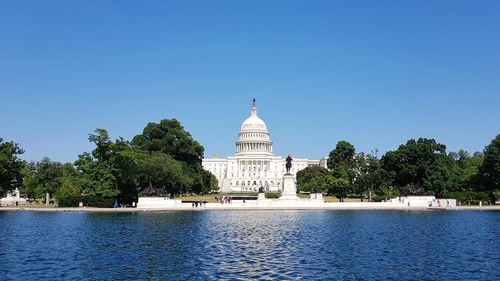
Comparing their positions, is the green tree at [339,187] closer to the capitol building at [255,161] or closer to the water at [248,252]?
the water at [248,252]

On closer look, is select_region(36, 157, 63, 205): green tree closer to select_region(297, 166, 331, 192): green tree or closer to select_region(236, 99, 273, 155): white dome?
select_region(297, 166, 331, 192): green tree

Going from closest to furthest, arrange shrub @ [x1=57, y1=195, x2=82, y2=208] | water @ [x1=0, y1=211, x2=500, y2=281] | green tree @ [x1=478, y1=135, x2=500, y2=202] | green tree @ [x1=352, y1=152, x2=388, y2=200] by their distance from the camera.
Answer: water @ [x1=0, y1=211, x2=500, y2=281] → shrub @ [x1=57, y1=195, x2=82, y2=208] → green tree @ [x1=478, y1=135, x2=500, y2=202] → green tree @ [x1=352, y1=152, x2=388, y2=200]

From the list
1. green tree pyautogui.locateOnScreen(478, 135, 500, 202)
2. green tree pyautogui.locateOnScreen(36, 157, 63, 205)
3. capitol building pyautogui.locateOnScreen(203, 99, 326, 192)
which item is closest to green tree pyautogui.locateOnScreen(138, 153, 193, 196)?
green tree pyautogui.locateOnScreen(36, 157, 63, 205)

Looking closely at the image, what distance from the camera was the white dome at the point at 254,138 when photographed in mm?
190750

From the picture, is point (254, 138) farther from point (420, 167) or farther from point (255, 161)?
point (420, 167)

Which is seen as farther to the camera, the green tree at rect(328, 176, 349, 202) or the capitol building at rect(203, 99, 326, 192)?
the capitol building at rect(203, 99, 326, 192)

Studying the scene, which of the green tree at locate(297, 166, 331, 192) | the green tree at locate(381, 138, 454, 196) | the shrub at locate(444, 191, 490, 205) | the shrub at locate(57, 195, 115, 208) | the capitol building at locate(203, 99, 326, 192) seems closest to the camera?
the shrub at locate(57, 195, 115, 208)

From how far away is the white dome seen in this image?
191 metres

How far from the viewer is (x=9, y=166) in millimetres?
62938

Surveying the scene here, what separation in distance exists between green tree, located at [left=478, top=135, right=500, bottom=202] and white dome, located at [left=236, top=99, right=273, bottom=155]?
117886mm

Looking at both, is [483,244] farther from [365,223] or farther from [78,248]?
[78,248]

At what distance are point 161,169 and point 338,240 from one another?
47273 millimetres

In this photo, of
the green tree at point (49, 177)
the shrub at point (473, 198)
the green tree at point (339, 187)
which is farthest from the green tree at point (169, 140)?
the shrub at point (473, 198)

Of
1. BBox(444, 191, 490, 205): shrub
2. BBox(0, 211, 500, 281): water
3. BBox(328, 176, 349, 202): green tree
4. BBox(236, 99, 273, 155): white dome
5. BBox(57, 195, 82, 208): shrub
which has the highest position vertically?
BBox(236, 99, 273, 155): white dome
